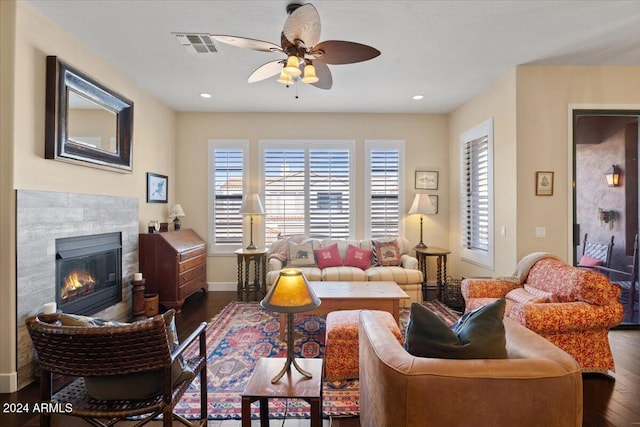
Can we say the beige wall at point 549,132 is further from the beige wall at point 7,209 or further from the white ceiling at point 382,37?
the beige wall at point 7,209

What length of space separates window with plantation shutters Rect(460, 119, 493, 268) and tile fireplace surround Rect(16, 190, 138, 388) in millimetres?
4568

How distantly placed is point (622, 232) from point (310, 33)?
5.53 metres

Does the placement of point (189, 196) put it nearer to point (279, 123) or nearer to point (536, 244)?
point (279, 123)

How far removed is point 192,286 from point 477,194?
14.0ft

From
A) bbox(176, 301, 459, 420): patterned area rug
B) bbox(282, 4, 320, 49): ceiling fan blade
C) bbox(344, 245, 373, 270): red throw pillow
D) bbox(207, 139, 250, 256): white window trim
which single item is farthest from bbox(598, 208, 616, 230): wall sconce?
bbox(207, 139, 250, 256): white window trim

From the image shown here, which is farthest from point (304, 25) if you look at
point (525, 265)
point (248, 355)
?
point (525, 265)

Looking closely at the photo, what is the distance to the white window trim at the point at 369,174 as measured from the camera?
17.6ft

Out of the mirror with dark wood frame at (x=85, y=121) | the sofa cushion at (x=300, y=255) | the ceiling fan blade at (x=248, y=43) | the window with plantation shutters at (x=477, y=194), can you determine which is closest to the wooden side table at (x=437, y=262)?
the window with plantation shutters at (x=477, y=194)

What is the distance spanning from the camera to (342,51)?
2.30m

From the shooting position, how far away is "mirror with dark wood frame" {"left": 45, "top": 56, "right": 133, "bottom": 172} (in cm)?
269

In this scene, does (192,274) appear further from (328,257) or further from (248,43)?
(248,43)

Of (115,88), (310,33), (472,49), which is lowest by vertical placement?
(310,33)

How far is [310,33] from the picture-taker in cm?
210

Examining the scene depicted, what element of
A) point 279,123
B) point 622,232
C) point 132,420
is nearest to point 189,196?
point 279,123
